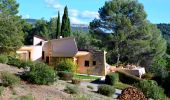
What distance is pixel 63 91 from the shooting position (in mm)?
22469

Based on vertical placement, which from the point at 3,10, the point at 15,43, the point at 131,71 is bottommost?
the point at 131,71

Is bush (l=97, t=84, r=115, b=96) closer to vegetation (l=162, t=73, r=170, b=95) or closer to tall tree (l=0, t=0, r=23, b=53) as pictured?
vegetation (l=162, t=73, r=170, b=95)

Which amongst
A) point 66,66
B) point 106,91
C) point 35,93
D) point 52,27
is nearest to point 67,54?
point 66,66

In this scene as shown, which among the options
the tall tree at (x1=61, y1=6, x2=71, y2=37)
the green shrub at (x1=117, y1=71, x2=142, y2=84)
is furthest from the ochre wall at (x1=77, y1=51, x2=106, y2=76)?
the tall tree at (x1=61, y1=6, x2=71, y2=37)

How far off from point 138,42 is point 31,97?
54.8m

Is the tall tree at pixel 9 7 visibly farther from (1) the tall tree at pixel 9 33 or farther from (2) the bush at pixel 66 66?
(2) the bush at pixel 66 66

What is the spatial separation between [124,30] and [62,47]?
55.4 ft

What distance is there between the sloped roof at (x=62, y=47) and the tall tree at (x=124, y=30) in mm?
15365

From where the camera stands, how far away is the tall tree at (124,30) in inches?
2901

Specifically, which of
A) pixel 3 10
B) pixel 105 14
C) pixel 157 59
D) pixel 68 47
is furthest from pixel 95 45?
pixel 3 10

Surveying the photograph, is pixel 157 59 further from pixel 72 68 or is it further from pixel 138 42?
pixel 72 68

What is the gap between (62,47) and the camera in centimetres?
6053

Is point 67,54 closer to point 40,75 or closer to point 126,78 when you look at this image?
point 126,78

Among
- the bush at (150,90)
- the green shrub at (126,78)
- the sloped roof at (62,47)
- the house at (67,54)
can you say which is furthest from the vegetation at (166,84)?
the bush at (150,90)
